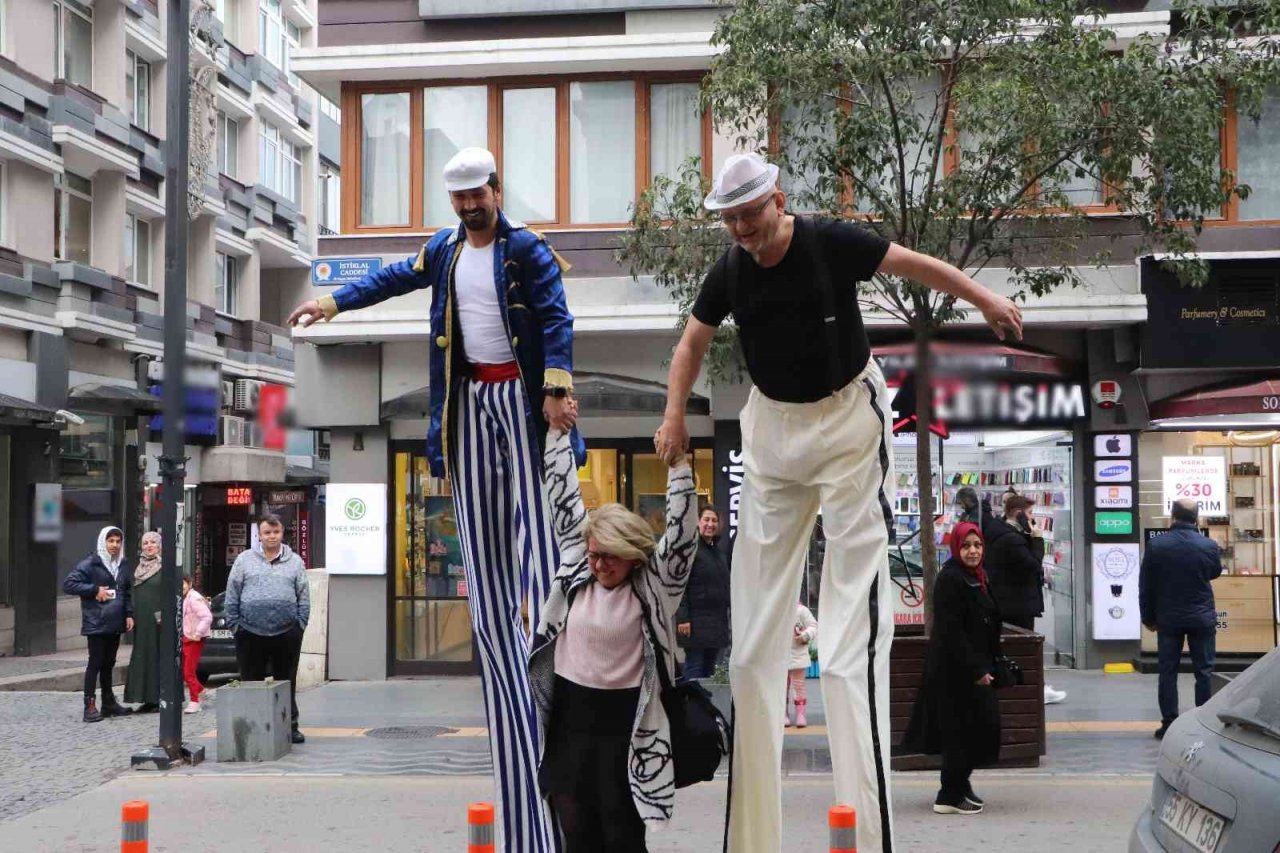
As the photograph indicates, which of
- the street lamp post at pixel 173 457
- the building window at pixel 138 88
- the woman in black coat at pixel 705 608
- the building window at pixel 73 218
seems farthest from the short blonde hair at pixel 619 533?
the building window at pixel 138 88

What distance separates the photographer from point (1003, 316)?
3.82 metres

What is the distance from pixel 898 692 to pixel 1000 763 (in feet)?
2.76

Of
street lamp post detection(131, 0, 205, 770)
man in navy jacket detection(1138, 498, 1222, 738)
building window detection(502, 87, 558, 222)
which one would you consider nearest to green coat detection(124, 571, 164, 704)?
street lamp post detection(131, 0, 205, 770)

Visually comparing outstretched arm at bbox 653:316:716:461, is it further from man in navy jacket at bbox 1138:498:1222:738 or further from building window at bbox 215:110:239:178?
building window at bbox 215:110:239:178

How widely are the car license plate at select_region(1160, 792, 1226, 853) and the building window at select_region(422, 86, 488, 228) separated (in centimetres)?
1261

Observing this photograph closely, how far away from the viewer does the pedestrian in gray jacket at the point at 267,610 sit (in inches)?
446

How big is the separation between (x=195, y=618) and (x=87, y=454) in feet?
30.0

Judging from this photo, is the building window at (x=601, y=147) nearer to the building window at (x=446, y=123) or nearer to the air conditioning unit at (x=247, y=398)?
the building window at (x=446, y=123)

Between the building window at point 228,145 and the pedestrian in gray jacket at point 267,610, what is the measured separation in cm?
1877

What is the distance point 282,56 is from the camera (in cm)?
2861

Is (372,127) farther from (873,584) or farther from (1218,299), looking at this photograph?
(873,584)

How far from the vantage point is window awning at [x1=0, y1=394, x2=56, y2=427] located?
19406 mm

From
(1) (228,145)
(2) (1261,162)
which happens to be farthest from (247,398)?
(1) (228,145)

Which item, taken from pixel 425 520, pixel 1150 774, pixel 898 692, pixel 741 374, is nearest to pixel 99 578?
pixel 425 520
